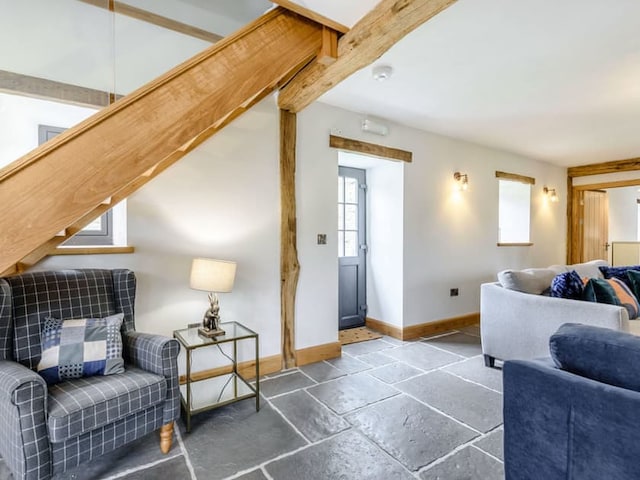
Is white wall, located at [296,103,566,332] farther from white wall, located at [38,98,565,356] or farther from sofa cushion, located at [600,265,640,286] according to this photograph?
sofa cushion, located at [600,265,640,286]

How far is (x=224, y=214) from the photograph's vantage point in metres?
2.81

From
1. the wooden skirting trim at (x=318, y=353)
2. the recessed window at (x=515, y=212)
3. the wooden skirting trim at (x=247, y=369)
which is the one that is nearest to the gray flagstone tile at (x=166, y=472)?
the wooden skirting trim at (x=247, y=369)

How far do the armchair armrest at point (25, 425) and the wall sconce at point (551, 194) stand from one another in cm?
676

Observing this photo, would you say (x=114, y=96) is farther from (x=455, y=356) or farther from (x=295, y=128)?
(x=455, y=356)

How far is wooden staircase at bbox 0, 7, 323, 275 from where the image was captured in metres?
1.41

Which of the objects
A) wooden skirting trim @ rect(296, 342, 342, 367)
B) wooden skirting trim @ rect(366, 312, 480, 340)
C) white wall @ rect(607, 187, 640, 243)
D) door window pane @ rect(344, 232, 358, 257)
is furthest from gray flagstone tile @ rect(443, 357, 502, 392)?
white wall @ rect(607, 187, 640, 243)

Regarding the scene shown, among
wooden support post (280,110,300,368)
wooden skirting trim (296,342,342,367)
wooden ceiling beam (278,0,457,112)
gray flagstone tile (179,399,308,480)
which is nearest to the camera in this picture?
wooden ceiling beam (278,0,457,112)

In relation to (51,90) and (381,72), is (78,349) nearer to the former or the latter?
(51,90)

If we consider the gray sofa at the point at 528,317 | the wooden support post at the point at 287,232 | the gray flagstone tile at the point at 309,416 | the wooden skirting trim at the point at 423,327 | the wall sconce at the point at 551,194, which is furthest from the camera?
the wall sconce at the point at 551,194

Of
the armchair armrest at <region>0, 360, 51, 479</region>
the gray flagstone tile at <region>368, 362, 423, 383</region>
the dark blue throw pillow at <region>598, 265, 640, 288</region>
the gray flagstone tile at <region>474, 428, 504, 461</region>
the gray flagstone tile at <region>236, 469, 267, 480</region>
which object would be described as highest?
the dark blue throw pillow at <region>598, 265, 640, 288</region>

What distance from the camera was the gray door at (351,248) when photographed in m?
4.28

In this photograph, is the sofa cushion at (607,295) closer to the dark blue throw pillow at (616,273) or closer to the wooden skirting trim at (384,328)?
the dark blue throw pillow at (616,273)

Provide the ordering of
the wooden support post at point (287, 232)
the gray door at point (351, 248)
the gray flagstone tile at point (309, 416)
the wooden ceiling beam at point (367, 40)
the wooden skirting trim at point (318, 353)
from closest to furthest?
the wooden ceiling beam at point (367, 40) → the gray flagstone tile at point (309, 416) → the wooden support post at point (287, 232) → the wooden skirting trim at point (318, 353) → the gray door at point (351, 248)

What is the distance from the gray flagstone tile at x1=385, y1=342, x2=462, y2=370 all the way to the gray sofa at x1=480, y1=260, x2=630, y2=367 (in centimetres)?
38
